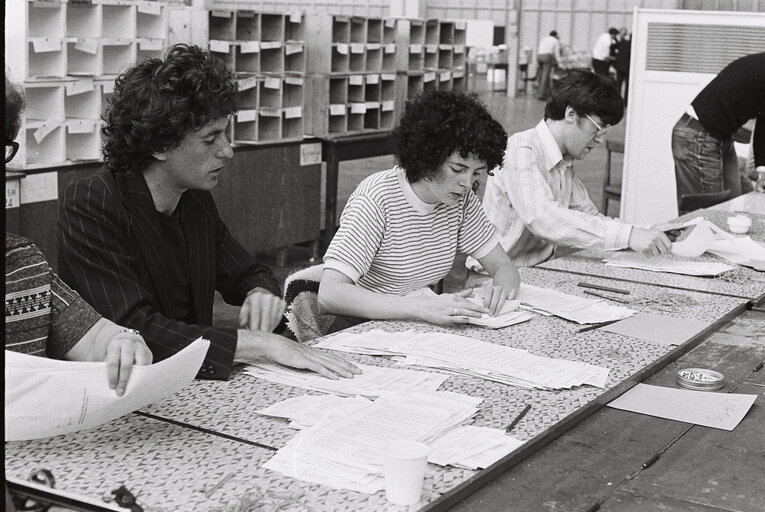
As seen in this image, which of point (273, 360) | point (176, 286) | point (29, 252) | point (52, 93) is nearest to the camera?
point (29, 252)

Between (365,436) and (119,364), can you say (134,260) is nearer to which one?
(119,364)

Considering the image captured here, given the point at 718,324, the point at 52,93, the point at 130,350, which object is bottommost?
the point at 718,324

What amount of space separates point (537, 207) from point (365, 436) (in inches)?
78.3

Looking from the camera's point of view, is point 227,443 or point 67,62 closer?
point 227,443

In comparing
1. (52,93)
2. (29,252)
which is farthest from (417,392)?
(52,93)

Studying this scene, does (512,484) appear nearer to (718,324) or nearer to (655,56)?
(718,324)

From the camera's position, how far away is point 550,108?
Result: 3547 millimetres

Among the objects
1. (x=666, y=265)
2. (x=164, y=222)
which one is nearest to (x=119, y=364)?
(x=164, y=222)

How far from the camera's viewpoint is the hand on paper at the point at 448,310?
7.96ft

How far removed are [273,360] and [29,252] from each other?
540 millimetres

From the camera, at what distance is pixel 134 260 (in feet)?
7.07

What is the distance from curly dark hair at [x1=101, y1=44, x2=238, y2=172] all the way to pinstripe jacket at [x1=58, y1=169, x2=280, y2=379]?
2.7 inches

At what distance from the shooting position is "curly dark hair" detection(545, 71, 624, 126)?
342 centimetres

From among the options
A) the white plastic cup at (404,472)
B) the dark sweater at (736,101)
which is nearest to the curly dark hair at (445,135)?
the white plastic cup at (404,472)
